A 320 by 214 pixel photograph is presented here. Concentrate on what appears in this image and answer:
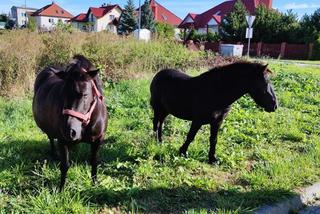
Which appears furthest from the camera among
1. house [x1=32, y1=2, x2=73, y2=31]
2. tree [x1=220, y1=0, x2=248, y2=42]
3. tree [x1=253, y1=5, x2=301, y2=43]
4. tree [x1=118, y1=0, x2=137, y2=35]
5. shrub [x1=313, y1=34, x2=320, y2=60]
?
house [x1=32, y1=2, x2=73, y2=31]

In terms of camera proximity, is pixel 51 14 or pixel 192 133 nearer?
pixel 192 133

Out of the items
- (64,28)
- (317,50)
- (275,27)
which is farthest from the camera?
(275,27)

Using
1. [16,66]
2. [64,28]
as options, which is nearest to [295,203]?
[16,66]

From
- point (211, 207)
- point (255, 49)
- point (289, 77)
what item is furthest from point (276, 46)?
point (211, 207)

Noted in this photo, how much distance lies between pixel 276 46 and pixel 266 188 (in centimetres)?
3418

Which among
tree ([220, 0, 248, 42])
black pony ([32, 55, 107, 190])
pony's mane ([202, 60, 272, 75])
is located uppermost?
tree ([220, 0, 248, 42])

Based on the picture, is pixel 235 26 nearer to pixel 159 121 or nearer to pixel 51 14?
pixel 159 121

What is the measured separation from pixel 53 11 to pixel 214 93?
10053 centimetres

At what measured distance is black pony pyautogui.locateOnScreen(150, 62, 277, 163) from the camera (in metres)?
4.77

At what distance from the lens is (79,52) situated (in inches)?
423

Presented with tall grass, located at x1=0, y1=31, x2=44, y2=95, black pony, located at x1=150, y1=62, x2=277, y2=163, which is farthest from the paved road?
tall grass, located at x1=0, y1=31, x2=44, y2=95

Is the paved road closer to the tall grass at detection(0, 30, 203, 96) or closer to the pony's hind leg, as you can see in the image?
the pony's hind leg

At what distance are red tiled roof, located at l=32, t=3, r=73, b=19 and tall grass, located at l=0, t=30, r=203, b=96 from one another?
88.8m

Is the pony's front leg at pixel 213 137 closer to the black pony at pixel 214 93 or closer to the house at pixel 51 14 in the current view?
the black pony at pixel 214 93
